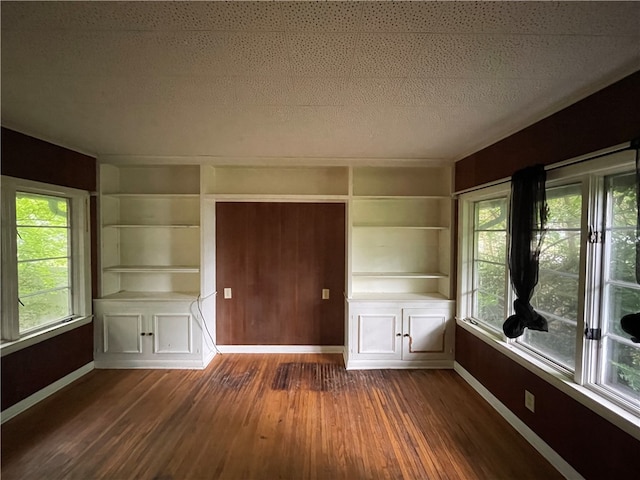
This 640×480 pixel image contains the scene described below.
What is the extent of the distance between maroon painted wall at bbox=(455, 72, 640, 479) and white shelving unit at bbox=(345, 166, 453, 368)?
710mm

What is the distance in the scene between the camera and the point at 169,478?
5.83 feet

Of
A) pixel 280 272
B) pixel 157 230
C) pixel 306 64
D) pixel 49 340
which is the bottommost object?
pixel 49 340

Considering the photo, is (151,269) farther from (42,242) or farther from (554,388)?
(554,388)

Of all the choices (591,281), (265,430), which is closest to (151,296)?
(265,430)

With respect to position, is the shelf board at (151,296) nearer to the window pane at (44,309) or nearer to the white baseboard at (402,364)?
the window pane at (44,309)

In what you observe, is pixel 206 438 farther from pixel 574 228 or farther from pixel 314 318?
pixel 574 228

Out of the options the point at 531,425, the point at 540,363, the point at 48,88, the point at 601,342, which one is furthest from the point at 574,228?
the point at 48,88

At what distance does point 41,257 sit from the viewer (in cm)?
266

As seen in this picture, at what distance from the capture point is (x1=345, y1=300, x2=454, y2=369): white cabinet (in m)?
3.26

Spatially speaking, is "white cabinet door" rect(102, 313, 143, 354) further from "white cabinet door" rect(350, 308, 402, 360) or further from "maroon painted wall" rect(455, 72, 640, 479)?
"maroon painted wall" rect(455, 72, 640, 479)

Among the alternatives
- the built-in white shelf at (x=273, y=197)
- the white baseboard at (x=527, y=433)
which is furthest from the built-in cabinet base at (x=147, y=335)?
the white baseboard at (x=527, y=433)

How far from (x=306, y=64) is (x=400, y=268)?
2.77 metres

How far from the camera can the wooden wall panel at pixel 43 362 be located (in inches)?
91.4

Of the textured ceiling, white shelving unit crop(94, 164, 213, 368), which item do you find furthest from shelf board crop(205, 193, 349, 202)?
the textured ceiling
